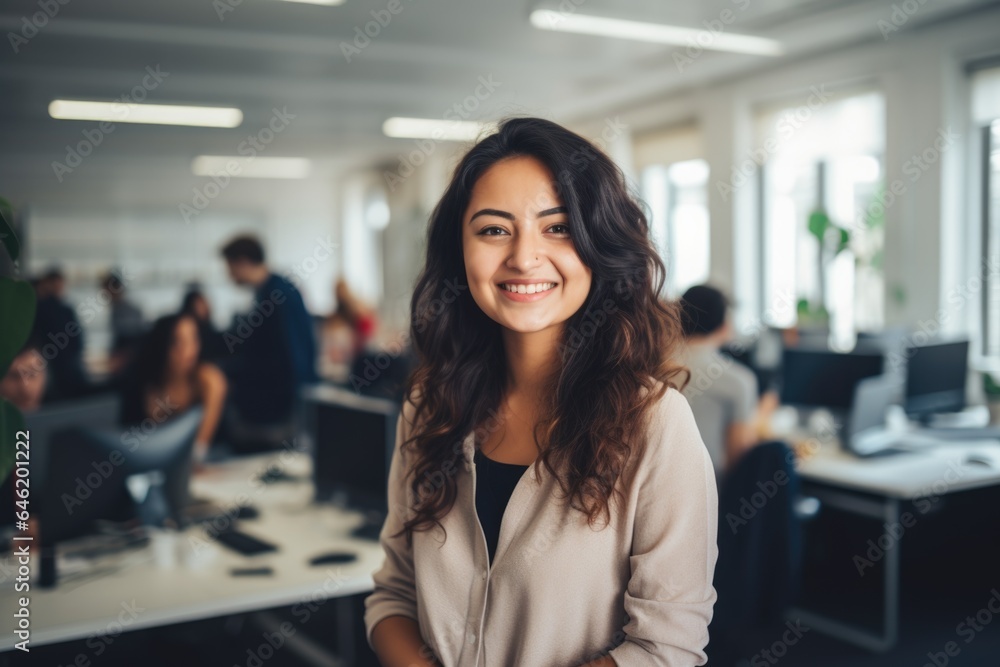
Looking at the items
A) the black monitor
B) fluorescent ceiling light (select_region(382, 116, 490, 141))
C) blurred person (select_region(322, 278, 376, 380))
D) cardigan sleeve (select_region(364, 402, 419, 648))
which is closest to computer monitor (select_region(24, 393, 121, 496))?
cardigan sleeve (select_region(364, 402, 419, 648))

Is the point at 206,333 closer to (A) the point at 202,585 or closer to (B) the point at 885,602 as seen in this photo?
(A) the point at 202,585

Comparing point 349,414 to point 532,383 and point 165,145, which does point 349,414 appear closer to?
point 532,383

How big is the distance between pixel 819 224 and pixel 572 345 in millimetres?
5181

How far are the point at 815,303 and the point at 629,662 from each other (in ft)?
19.7

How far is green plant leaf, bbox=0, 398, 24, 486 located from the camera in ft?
4.87

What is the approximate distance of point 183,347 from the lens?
149 inches

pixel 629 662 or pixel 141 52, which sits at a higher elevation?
pixel 141 52

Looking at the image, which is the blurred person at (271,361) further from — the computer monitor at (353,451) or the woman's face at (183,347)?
the computer monitor at (353,451)

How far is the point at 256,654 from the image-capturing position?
3.36 metres

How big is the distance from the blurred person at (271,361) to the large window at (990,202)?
14.9ft

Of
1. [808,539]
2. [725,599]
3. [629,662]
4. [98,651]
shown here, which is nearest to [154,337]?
[98,651]

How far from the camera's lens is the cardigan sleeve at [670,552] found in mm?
1156

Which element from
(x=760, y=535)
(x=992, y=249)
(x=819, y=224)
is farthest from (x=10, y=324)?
(x=992, y=249)

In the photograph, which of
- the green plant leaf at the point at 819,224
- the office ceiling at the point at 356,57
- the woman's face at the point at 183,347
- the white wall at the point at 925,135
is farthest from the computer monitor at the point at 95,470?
the white wall at the point at 925,135
